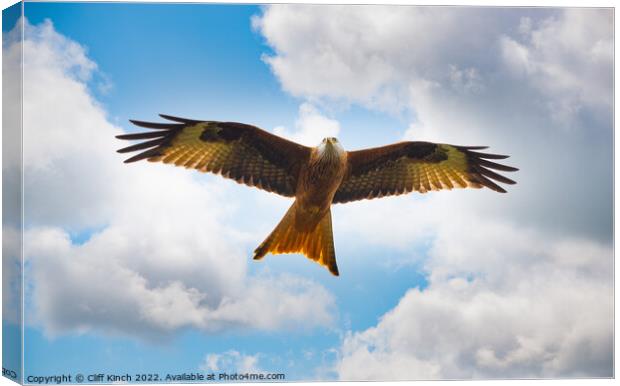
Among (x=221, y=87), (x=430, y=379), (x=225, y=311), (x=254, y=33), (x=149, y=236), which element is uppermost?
(x=254, y=33)

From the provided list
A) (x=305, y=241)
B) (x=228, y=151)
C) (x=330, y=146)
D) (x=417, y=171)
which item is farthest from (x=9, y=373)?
(x=417, y=171)

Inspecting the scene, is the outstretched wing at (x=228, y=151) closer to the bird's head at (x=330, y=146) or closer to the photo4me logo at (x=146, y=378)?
the bird's head at (x=330, y=146)

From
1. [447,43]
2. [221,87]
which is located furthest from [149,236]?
[447,43]

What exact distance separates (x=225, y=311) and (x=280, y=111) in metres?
1.58

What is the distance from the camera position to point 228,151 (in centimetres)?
657

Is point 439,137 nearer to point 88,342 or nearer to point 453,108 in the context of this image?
point 453,108

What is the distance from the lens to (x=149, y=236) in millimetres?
6168

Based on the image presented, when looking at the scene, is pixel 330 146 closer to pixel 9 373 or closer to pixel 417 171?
pixel 417 171

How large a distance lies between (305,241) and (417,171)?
1093 mm

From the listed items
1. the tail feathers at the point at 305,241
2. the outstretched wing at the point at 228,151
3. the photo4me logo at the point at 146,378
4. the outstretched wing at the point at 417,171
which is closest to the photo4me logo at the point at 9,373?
the photo4me logo at the point at 146,378

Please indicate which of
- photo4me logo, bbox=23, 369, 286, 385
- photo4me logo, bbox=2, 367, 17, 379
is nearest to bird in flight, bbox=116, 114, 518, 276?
photo4me logo, bbox=23, 369, 286, 385

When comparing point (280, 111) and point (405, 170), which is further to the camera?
point (405, 170)

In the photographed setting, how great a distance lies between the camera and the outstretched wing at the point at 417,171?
6645mm

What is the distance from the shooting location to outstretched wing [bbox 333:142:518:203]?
6645mm
